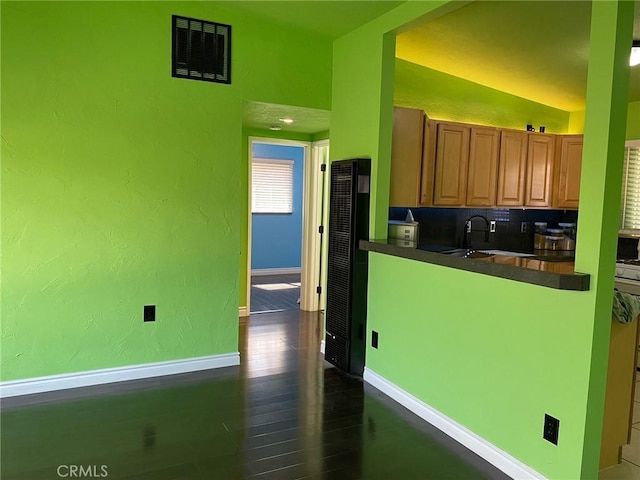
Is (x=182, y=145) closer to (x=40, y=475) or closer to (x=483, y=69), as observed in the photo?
(x=40, y=475)

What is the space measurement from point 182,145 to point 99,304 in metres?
1.31

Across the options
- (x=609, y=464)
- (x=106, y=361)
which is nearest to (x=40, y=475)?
(x=106, y=361)

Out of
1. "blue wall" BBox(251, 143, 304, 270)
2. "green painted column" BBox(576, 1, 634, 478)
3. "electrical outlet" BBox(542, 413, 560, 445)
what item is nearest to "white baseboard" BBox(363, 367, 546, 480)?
"electrical outlet" BBox(542, 413, 560, 445)

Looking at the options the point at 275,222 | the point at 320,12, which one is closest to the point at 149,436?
the point at 320,12

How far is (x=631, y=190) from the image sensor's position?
191 inches

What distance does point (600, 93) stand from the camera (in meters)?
2.04

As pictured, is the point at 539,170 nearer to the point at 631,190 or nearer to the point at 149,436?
the point at 631,190

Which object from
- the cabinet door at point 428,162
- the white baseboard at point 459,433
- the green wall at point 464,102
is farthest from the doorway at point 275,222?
the white baseboard at point 459,433

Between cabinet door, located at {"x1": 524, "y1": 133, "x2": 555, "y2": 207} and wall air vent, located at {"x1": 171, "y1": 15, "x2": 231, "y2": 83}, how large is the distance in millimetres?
2976

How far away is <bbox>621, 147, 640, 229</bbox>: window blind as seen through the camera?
186 inches

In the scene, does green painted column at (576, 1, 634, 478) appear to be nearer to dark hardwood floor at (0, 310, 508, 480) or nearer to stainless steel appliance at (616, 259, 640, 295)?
dark hardwood floor at (0, 310, 508, 480)

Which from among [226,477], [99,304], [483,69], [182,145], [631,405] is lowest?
[226,477]

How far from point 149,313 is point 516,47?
347 cm

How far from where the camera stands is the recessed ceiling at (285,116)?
158 inches
